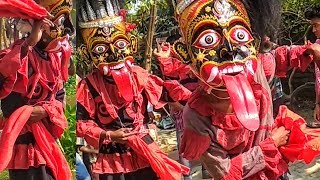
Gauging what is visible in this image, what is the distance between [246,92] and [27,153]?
0.86 metres

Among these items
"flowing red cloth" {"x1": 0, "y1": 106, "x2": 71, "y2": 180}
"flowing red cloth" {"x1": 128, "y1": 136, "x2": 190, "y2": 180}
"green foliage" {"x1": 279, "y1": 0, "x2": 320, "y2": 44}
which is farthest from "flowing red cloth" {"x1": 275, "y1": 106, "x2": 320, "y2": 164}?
"green foliage" {"x1": 279, "y1": 0, "x2": 320, "y2": 44}

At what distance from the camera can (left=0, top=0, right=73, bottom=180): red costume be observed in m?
1.85

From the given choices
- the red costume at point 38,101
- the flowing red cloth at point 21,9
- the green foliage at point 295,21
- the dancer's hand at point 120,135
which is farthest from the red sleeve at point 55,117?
the green foliage at point 295,21

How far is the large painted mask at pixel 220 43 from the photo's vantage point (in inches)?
61.4

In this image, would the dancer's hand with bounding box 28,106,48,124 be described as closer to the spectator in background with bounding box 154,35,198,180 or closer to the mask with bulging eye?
the mask with bulging eye

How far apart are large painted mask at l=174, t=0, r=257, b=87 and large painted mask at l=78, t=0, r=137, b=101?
59 centimetres

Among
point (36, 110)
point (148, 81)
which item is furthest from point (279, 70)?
point (36, 110)

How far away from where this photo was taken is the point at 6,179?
7.41 ft

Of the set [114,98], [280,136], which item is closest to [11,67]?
[114,98]

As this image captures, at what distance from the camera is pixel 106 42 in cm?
217

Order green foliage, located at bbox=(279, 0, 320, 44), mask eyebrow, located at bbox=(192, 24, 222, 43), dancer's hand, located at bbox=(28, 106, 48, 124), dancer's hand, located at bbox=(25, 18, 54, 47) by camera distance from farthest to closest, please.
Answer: green foliage, located at bbox=(279, 0, 320, 44)
dancer's hand, located at bbox=(28, 106, 48, 124)
dancer's hand, located at bbox=(25, 18, 54, 47)
mask eyebrow, located at bbox=(192, 24, 222, 43)

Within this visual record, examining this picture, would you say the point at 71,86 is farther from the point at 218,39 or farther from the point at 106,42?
the point at 218,39

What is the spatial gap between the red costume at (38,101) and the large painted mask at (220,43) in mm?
557

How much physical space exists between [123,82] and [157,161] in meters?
0.34
